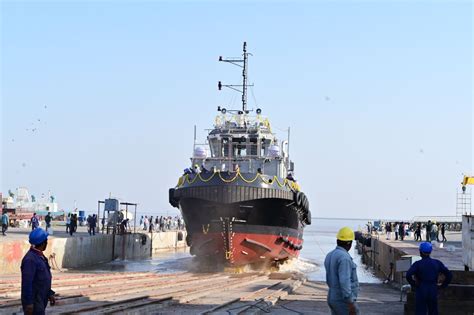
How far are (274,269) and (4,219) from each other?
12876mm

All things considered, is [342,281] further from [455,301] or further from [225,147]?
[225,147]

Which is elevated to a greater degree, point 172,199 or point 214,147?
point 214,147

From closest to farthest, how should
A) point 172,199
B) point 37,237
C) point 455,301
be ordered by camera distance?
point 37,237 → point 455,301 → point 172,199

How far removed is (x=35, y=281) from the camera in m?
7.75

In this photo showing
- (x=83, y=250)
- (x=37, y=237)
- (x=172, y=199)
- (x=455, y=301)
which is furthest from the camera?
(x=172, y=199)

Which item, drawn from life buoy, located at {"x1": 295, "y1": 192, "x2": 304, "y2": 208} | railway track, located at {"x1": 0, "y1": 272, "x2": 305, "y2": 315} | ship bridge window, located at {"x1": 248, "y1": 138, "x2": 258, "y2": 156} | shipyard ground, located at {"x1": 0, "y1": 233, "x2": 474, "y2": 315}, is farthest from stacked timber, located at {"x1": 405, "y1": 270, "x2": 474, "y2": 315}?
ship bridge window, located at {"x1": 248, "y1": 138, "x2": 258, "y2": 156}

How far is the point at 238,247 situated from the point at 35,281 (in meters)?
20.3

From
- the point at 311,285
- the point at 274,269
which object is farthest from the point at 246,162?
the point at 311,285

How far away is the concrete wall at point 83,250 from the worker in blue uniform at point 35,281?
52.7 ft

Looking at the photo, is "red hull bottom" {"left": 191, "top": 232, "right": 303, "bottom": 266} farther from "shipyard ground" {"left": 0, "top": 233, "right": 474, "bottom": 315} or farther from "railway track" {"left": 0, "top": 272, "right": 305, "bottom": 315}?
"railway track" {"left": 0, "top": 272, "right": 305, "bottom": 315}

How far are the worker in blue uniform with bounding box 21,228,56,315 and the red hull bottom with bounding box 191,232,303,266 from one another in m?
19.7

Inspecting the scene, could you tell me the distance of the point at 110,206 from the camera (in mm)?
38531

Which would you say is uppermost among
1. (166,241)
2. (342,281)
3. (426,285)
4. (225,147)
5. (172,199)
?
(225,147)

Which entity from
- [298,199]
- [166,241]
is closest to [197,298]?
[298,199]
